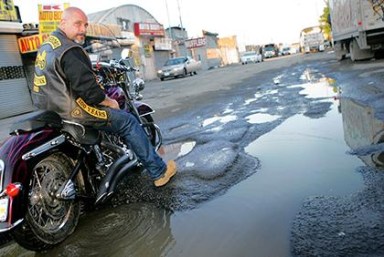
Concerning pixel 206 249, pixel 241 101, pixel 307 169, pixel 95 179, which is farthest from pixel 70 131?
pixel 241 101

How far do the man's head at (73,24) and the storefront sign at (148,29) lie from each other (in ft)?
118

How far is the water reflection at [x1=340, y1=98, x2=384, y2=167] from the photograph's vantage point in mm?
4325

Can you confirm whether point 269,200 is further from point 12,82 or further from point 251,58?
point 251,58

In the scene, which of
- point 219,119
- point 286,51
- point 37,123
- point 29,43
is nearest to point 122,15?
point 29,43

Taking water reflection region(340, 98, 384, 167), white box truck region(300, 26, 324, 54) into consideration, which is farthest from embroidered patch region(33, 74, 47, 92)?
white box truck region(300, 26, 324, 54)

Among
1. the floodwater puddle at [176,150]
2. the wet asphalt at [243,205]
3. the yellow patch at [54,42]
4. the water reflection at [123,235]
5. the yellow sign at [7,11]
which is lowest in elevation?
the water reflection at [123,235]

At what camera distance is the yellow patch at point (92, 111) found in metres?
3.54

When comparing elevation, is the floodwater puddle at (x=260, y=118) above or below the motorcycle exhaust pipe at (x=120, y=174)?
below

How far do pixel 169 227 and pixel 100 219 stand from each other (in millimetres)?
808

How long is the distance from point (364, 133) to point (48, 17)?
18.5 m

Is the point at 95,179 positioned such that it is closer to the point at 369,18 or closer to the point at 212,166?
the point at 212,166

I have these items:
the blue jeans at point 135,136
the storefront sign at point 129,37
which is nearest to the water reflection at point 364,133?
the blue jeans at point 135,136

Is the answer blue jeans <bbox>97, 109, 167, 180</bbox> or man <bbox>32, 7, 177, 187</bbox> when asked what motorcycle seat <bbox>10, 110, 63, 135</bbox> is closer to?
man <bbox>32, 7, 177, 187</bbox>

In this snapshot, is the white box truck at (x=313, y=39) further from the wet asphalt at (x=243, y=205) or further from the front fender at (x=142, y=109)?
the front fender at (x=142, y=109)
